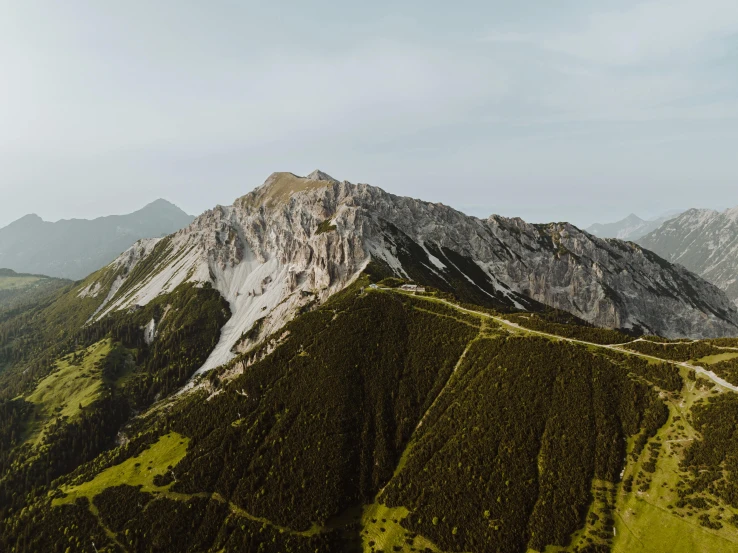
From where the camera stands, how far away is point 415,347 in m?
152

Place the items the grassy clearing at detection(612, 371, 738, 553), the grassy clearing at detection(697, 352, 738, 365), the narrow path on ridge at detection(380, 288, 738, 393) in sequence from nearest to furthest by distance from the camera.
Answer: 1. the grassy clearing at detection(612, 371, 738, 553)
2. the narrow path on ridge at detection(380, 288, 738, 393)
3. the grassy clearing at detection(697, 352, 738, 365)

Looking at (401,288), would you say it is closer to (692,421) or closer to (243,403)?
(243,403)

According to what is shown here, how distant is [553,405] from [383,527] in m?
59.9

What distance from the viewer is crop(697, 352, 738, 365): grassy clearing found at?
337 ft

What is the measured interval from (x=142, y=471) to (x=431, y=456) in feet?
355

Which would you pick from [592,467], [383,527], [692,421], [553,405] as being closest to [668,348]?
[692,421]

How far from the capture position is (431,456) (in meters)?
113

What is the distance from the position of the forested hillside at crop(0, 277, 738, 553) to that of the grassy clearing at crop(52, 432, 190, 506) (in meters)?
0.74

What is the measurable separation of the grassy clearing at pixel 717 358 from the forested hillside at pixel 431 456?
13.6 ft

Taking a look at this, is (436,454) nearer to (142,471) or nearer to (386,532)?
(386,532)

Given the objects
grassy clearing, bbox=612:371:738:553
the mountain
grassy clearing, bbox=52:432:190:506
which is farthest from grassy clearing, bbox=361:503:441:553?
grassy clearing, bbox=52:432:190:506

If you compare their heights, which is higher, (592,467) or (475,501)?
(592,467)

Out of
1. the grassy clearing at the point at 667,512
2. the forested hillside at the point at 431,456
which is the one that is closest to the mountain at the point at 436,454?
the grassy clearing at the point at 667,512

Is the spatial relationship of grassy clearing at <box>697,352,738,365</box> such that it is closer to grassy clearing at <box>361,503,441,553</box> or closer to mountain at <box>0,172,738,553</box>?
mountain at <box>0,172,738,553</box>
